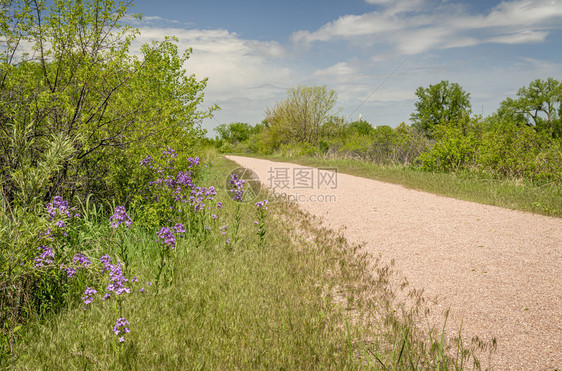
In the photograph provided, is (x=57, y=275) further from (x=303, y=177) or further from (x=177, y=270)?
(x=303, y=177)

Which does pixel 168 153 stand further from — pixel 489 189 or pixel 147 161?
pixel 489 189

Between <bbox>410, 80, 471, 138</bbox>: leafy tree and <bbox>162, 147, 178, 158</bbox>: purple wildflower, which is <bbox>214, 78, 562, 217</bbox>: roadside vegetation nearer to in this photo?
<bbox>162, 147, 178, 158</bbox>: purple wildflower

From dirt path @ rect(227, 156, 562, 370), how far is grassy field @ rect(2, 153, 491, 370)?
0.36 m

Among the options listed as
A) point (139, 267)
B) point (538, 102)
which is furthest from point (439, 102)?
point (139, 267)

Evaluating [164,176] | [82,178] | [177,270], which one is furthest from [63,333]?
[164,176]

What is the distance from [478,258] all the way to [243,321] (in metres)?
3.58

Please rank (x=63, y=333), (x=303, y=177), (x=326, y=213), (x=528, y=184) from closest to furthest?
(x=63, y=333) → (x=326, y=213) → (x=528, y=184) → (x=303, y=177)

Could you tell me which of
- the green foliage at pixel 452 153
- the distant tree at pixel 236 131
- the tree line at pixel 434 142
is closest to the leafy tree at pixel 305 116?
the tree line at pixel 434 142

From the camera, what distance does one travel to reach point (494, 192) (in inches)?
357

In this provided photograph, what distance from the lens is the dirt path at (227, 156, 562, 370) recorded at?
2939mm

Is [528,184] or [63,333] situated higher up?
[528,184]

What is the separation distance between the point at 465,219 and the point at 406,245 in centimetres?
219

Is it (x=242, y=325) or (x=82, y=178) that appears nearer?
(x=242, y=325)

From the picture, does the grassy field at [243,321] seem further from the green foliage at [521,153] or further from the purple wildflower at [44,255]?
the green foliage at [521,153]
